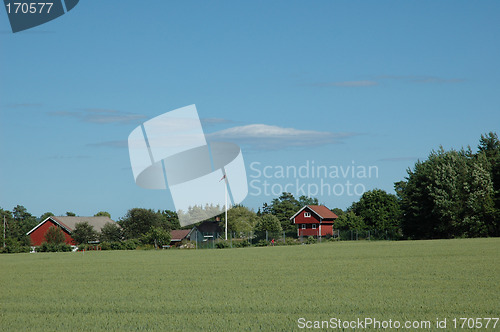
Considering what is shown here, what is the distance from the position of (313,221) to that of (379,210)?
15.8 m

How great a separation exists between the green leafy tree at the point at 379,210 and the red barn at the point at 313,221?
11667 mm

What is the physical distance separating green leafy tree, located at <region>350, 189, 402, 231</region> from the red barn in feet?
38.3

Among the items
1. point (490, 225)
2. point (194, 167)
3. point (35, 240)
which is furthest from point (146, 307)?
point (35, 240)

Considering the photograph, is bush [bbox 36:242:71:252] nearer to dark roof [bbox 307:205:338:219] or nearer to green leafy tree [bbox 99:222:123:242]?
green leafy tree [bbox 99:222:123:242]

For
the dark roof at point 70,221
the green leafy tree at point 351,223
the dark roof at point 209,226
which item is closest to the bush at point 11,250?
the dark roof at point 70,221

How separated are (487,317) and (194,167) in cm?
2390

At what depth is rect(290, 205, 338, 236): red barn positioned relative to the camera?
98938 millimetres

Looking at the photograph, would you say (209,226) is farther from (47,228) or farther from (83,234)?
(83,234)

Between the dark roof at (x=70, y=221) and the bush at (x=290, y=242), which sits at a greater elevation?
the dark roof at (x=70, y=221)

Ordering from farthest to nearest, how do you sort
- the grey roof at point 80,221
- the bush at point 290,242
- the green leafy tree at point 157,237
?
1. the grey roof at point 80,221
2. the bush at point 290,242
3. the green leafy tree at point 157,237

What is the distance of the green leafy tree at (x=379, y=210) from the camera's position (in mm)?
86375

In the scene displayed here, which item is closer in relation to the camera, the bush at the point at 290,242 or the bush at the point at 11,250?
the bush at the point at 11,250

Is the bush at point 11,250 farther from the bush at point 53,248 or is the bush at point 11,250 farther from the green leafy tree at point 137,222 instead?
the green leafy tree at point 137,222

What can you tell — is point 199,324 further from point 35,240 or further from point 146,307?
point 35,240
